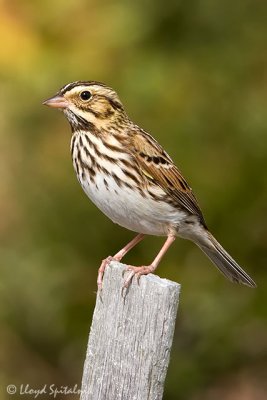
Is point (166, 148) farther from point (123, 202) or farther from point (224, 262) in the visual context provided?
point (123, 202)

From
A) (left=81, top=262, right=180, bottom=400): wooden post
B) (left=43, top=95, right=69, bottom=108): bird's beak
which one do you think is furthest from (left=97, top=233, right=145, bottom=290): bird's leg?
(left=43, top=95, right=69, bottom=108): bird's beak

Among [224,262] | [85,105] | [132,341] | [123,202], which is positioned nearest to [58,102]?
[85,105]

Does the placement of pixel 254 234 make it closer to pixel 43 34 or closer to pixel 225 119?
pixel 225 119

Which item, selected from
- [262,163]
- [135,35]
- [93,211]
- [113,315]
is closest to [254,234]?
[262,163]

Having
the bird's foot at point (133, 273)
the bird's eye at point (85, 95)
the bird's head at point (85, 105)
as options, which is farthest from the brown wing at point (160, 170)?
the bird's foot at point (133, 273)

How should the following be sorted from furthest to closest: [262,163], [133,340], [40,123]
A: [40,123], [262,163], [133,340]

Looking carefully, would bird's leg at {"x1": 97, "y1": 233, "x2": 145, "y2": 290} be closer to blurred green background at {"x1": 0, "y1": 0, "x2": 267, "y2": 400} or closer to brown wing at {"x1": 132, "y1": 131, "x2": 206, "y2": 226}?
brown wing at {"x1": 132, "y1": 131, "x2": 206, "y2": 226}
